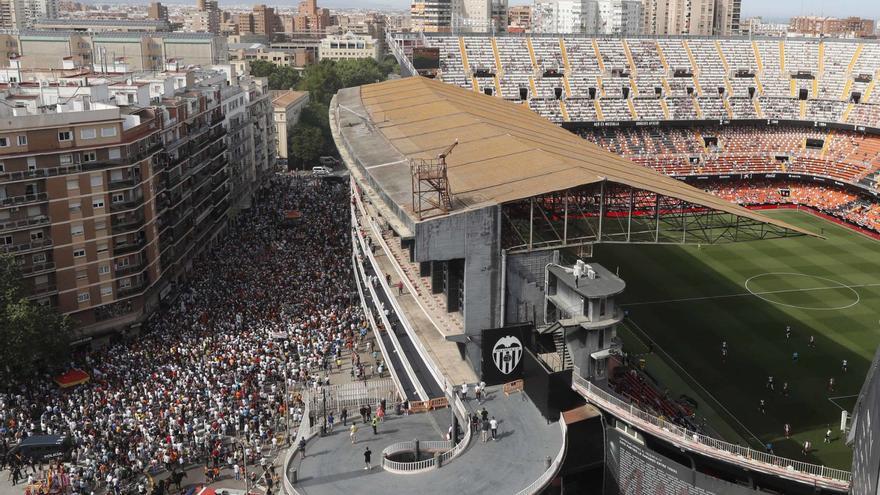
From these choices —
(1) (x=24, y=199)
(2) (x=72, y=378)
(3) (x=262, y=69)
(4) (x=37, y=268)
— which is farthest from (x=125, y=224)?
(3) (x=262, y=69)

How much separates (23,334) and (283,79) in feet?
369

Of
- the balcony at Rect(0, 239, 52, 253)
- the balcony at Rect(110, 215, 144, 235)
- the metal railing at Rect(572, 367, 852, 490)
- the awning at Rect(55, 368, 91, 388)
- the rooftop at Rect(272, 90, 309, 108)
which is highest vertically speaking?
the rooftop at Rect(272, 90, 309, 108)

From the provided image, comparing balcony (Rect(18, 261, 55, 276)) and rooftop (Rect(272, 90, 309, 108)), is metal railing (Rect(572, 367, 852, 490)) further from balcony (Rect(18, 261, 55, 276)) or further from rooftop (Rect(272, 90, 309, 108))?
rooftop (Rect(272, 90, 309, 108))

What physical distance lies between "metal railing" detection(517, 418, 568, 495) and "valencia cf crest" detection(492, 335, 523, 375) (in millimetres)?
4290

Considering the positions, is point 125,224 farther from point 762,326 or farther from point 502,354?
point 762,326

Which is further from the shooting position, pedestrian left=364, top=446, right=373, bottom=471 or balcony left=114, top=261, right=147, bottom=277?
balcony left=114, top=261, right=147, bottom=277

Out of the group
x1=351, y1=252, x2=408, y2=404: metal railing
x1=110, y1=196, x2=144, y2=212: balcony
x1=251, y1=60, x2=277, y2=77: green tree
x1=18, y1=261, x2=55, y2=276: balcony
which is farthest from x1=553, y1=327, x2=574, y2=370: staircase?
x1=251, y1=60, x2=277, y2=77: green tree

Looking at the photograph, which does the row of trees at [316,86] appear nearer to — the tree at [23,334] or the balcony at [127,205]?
the balcony at [127,205]

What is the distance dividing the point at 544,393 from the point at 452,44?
7481cm

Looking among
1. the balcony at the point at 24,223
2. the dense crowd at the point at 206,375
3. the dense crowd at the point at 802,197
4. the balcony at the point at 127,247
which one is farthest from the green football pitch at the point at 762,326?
the balcony at the point at 24,223

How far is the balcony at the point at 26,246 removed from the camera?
48812 millimetres

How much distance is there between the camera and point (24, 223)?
49250 mm

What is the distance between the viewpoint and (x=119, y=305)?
53.8m

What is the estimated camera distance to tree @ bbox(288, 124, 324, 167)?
111m
